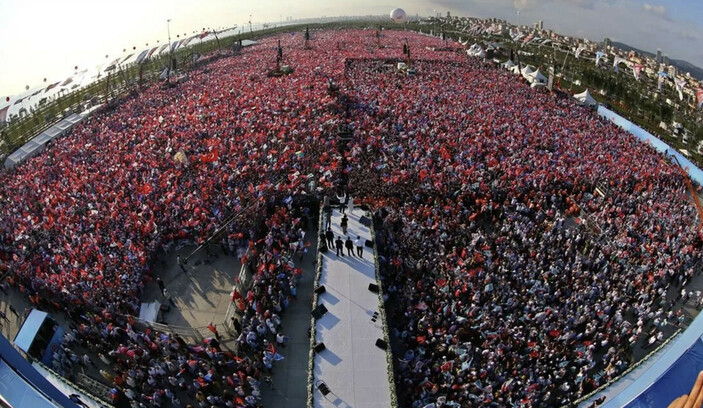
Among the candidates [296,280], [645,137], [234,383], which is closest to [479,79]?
[645,137]

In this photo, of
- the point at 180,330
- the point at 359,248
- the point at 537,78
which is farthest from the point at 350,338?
the point at 537,78

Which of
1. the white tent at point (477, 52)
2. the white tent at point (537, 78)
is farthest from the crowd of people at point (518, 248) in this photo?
the white tent at point (477, 52)

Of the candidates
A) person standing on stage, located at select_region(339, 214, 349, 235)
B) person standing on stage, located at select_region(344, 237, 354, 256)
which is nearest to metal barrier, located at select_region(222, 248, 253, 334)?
person standing on stage, located at select_region(344, 237, 354, 256)

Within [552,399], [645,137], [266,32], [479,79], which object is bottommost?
[552,399]

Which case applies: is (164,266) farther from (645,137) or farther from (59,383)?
(645,137)

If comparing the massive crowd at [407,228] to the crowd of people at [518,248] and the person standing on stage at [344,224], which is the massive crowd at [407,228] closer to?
the crowd of people at [518,248]

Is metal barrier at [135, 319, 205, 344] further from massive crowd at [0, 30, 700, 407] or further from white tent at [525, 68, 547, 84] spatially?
white tent at [525, 68, 547, 84]

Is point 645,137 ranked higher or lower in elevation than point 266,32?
lower
